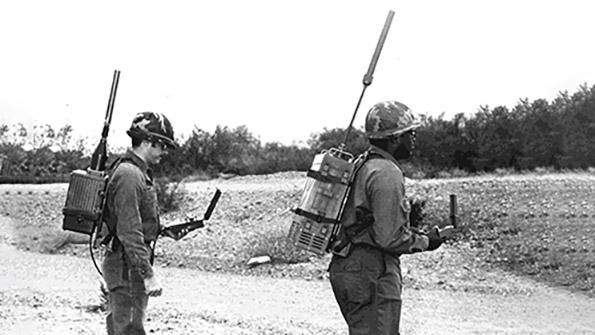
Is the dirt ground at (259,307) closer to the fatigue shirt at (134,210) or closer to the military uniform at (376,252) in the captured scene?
the fatigue shirt at (134,210)

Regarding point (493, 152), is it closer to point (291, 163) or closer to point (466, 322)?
point (291, 163)

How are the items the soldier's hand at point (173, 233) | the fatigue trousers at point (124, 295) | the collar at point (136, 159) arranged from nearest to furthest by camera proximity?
the fatigue trousers at point (124, 295), the collar at point (136, 159), the soldier's hand at point (173, 233)

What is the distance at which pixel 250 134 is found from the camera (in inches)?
1531

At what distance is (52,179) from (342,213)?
2844cm

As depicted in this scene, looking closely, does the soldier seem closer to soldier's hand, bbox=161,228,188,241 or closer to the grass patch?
soldier's hand, bbox=161,228,188,241

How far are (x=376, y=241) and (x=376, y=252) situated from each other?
0.09m

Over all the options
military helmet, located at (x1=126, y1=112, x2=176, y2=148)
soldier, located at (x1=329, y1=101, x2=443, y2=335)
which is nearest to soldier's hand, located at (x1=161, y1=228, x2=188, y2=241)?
military helmet, located at (x1=126, y1=112, x2=176, y2=148)

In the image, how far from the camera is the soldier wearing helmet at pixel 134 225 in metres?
5.17

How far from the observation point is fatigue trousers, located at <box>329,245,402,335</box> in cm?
468

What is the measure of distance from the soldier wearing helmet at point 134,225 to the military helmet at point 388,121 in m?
1.32

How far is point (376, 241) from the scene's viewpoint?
15.4 feet

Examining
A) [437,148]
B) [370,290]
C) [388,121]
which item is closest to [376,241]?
[370,290]

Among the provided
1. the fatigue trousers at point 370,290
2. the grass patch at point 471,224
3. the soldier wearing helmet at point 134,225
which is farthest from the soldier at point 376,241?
the grass patch at point 471,224

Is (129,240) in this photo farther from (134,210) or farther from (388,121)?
(388,121)
